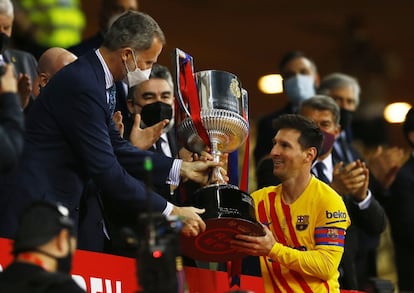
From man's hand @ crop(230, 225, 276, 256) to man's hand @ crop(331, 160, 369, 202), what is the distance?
1380 millimetres

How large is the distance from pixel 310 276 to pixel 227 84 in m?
1.14

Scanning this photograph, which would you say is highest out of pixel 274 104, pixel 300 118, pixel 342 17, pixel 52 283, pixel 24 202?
pixel 342 17

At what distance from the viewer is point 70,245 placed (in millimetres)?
5492

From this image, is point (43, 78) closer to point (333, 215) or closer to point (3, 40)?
point (3, 40)

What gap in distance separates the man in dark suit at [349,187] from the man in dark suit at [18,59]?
1903mm

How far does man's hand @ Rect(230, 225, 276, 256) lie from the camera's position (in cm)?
698

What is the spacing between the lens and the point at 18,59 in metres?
8.49

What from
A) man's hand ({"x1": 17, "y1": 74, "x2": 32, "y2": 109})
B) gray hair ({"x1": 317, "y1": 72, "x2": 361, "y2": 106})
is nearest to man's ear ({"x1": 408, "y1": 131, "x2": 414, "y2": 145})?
gray hair ({"x1": 317, "y1": 72, "x2": 361, "y2": 106})

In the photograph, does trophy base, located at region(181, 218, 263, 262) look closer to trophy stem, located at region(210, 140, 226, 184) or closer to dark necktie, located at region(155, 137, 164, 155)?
trophy stem, located at region(210, 140, 226, 184)

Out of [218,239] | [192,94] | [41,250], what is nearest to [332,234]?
[218,239]

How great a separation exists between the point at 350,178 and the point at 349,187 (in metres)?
0.06

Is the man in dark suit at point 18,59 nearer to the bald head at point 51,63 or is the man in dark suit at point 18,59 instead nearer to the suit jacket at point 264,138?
the bald head at point 51,63

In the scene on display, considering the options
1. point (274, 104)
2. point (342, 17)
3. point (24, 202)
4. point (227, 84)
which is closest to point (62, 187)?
point (24, 202)

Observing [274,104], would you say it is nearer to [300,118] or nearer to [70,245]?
[300,118]
